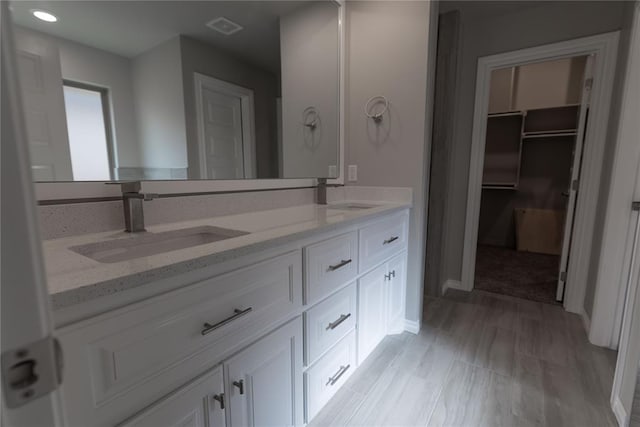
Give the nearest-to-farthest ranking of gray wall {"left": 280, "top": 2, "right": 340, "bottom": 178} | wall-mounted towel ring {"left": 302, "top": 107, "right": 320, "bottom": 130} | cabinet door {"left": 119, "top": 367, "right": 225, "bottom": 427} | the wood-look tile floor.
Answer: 1. cabinet door {"left": 119, "top": 367, "right": 225, "bottom": 427}
2. the wood-look tile floor
3. gray wall {"left": 280, "top": 2, "right": 340, "bottom": 178}
4. wall-mounted towel ring {"left": 302, "top": 107, "right": 320, "bottom": 130}

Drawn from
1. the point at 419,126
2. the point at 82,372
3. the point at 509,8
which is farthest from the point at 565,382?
the point at 509,8

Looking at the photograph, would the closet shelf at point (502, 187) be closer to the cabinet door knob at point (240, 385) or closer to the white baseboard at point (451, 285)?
the white baseboard at point (451, 285)

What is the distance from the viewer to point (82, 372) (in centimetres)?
53

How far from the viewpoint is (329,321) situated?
1223 millimetres

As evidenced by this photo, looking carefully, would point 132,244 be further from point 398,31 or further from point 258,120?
point 398,31

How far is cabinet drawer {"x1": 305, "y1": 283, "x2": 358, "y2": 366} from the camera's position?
112cm

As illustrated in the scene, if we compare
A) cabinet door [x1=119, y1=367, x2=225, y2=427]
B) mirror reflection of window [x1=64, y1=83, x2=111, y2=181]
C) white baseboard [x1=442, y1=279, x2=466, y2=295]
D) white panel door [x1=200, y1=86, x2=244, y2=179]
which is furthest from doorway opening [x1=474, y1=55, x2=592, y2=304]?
mirror reflection of window [x1=64, y1=83, x2=111, y2=181]

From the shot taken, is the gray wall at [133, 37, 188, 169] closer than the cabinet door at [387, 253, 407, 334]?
Yes

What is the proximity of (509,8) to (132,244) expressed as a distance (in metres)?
2.92

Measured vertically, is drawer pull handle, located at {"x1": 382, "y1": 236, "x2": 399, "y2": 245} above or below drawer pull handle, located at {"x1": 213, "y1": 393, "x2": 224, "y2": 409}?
above

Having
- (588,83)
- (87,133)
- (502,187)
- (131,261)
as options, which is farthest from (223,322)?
(502,187)

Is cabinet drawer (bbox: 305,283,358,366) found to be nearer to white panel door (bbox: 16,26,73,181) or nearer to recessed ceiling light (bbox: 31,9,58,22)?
white panel door (bbox: 16,26,73,181)

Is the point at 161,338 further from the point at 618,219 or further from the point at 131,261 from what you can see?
the point at 618,219

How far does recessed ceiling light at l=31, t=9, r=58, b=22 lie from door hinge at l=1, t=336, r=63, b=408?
1.06 m
